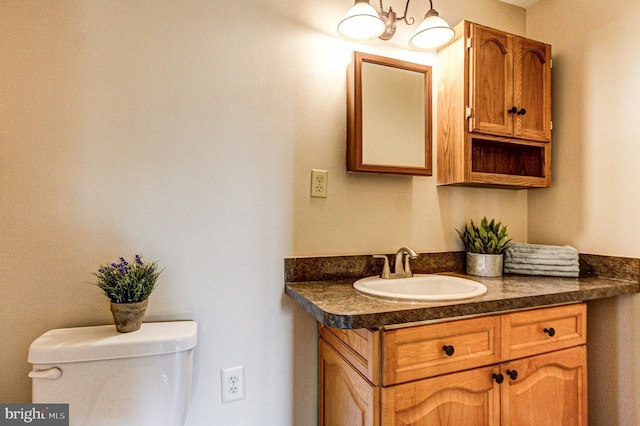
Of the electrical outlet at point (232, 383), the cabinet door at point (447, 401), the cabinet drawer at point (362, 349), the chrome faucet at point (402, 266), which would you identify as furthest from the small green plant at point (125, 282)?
the chrome faucet at point (402, 266)

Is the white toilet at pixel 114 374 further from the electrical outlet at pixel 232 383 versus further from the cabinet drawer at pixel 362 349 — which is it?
the cabinet drawer at pixel 362 349

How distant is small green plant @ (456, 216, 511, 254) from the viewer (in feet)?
4.51

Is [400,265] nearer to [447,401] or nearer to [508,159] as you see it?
[447,401]

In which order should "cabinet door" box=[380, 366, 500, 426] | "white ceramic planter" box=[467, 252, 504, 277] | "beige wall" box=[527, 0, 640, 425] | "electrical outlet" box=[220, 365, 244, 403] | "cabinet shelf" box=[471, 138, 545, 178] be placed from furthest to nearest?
1. "cabinet shelf" box=[471, 138, 545, 178]
2. "white ceramic planter" box=[467, 252, 504, 277]
3. "beige wall" box=[527, 0, 640, 425]
4. "electrical outlet" box=[220, 365, 244, 403]
5. "cabinet door" box=[380, 366, 500, 426]

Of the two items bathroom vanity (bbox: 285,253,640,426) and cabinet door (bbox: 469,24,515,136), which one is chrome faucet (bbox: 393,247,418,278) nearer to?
bathroom vanity (bbox: 285,253,640,426)

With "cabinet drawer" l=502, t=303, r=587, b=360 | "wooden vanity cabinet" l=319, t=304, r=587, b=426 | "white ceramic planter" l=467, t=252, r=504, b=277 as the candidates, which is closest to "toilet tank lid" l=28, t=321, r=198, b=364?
"wooden vanity cabinet" l=319, t=304, r=587, b=426

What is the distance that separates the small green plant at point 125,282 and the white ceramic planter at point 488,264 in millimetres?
1262

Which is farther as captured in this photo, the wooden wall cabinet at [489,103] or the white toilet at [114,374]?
the wooden wall cabinet at [489,103]

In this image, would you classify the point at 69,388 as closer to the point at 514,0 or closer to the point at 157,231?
the point at 157,231

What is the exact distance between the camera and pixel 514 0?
1.58 m

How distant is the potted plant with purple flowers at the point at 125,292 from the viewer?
0.92 meters

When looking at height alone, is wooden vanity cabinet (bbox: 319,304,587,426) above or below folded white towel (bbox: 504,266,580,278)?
below

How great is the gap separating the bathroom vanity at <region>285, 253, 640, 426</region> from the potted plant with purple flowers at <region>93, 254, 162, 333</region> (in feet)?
1.55

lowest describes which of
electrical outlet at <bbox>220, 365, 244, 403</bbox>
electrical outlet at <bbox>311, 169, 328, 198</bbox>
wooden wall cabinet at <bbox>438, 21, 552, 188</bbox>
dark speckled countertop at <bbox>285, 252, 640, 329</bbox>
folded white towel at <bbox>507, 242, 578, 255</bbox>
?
electrical outlet at <bbox>220, 365, 244, 403</bbox>
